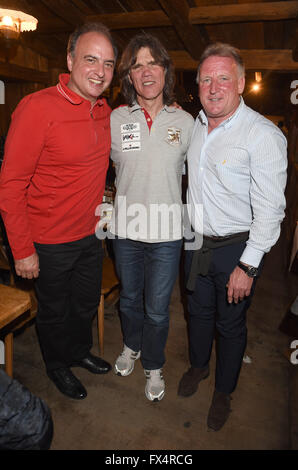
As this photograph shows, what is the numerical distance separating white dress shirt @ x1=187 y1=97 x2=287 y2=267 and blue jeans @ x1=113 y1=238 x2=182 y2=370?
32 cm

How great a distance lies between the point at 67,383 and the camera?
217 centimetres

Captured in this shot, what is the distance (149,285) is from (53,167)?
37.0 inches

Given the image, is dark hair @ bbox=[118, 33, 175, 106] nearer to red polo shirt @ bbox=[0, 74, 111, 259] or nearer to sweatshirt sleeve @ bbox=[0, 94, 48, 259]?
red polo shirt @ bbox=[0, 74, 111, 259]

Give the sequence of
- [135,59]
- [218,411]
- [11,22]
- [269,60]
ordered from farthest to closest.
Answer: [269,60] < [11,22] < [218,411] < [135,59]

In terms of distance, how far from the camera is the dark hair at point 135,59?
72.6 inches

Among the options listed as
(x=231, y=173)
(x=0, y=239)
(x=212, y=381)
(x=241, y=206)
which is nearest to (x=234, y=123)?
(x=231, y=173)

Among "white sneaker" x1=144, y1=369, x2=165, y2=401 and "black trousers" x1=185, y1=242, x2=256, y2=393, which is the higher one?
"black trousers" x1=185, y1=242, x2=256, y2=393

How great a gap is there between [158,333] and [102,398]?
61 cm

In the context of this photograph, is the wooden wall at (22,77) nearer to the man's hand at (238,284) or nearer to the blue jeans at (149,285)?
the blue jeans at (149,285)

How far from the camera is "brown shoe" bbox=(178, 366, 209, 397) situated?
87.1 inches

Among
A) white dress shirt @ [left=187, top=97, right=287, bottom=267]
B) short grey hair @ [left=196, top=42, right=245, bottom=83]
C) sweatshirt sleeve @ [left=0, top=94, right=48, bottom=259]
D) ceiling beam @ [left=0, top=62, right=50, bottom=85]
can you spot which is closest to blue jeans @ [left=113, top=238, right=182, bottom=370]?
white dress shirt @ [left=187, top=97, right=287, bottom=267]

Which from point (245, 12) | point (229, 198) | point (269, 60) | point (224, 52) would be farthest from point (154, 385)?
point (269, 60)

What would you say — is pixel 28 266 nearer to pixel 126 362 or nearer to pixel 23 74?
pixel 126 362
